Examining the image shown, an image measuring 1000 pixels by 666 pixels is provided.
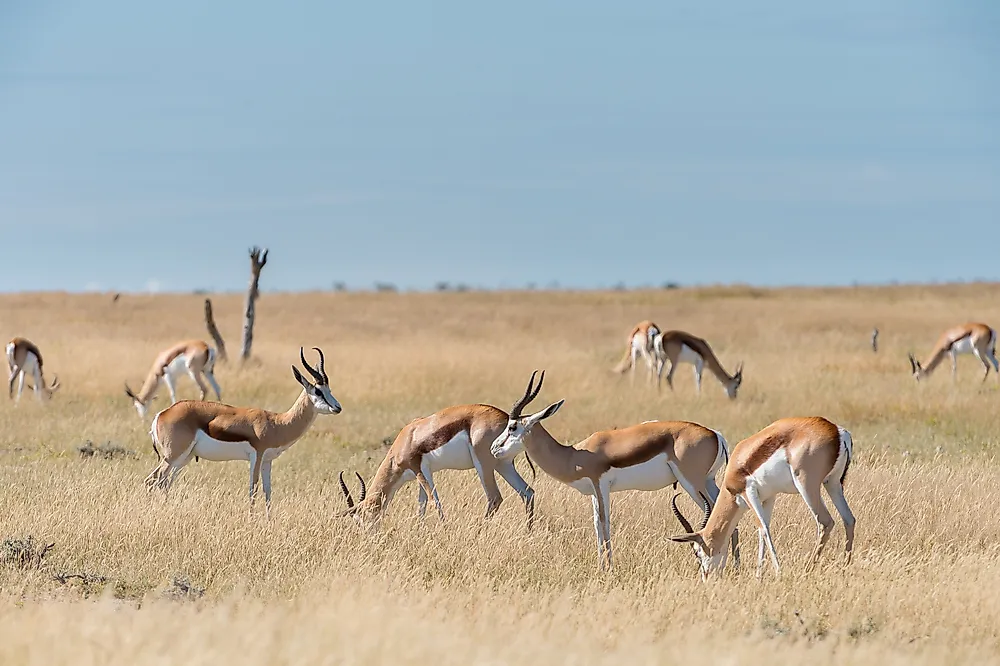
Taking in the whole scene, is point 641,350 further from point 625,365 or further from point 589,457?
point 589,457

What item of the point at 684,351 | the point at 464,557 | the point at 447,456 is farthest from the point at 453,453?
the point at 684,351

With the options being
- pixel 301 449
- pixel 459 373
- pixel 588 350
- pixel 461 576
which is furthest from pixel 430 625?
pixel 588 350

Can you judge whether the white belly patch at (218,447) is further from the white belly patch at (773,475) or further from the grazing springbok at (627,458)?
the white belly patch at (773,475)

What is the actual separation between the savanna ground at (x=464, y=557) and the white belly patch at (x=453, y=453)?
478mm

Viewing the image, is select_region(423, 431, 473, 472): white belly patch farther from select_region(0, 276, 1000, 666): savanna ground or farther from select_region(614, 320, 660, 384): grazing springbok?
select_region(614, 320, 660, 384): grazing springbok

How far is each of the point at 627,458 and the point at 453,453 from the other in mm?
1574

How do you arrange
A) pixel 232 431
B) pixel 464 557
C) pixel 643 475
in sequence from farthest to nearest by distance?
pixel 232 431 → pixel 643 475 → pixel 464 557

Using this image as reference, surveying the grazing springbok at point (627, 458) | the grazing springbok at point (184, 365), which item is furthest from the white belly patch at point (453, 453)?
the grazing springbok at point (184, 365)

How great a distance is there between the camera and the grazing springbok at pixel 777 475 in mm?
7992

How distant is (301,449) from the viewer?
14.4m

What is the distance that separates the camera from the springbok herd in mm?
8047

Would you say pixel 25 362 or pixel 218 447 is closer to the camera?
pixel 218 447

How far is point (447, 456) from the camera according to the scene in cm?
951

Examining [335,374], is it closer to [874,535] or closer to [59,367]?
[59,367]
